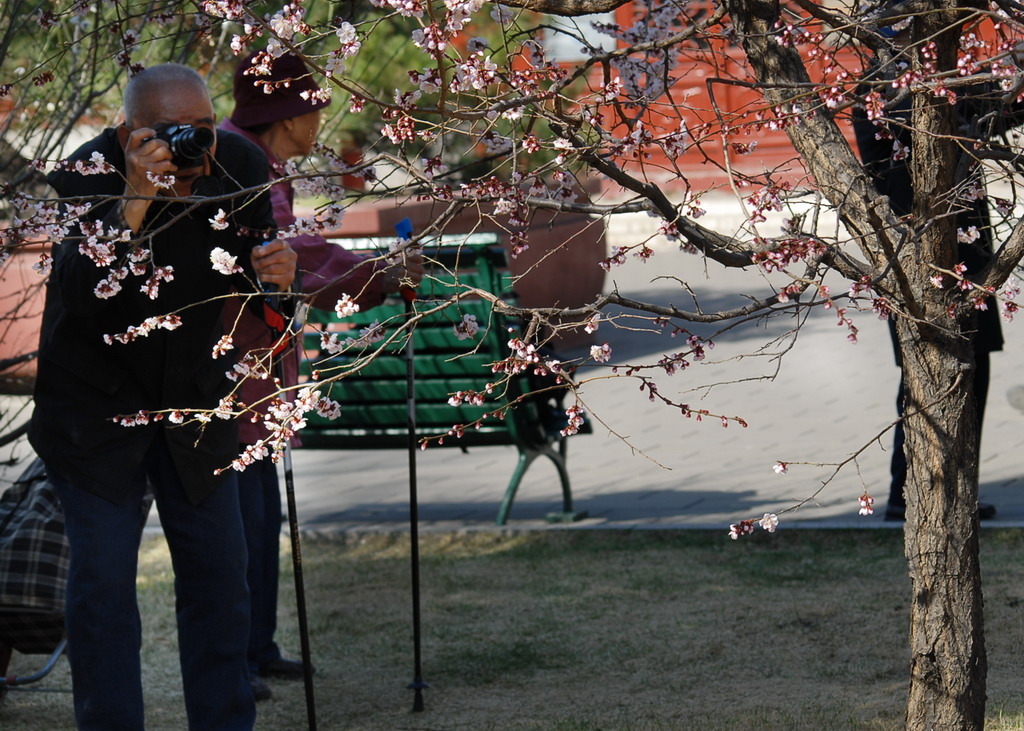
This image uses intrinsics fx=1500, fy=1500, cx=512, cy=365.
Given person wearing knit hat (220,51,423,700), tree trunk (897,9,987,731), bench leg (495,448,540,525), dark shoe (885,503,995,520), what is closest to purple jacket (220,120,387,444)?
person wearing knit hat (220,51,423,700)

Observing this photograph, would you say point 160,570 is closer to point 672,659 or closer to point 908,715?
point 672,659

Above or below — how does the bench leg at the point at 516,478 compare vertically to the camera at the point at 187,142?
below

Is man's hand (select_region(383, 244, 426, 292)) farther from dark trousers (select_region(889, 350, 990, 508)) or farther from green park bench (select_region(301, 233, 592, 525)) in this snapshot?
dark trousers (select_region(889, 350, 990, 508))

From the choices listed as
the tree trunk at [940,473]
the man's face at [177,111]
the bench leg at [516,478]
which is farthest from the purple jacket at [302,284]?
the bench leg at [516,478]

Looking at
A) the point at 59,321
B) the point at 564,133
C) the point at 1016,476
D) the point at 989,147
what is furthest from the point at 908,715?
the point at 1016,476

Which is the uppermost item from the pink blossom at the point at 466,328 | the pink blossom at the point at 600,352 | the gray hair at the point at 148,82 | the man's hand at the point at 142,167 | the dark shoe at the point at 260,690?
the gray hair at the point at 148,82

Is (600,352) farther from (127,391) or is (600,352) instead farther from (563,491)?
(563,491)

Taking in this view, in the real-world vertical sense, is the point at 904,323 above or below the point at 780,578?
above

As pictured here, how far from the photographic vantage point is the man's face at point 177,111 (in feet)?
11.6

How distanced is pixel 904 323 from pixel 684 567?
2.77 m

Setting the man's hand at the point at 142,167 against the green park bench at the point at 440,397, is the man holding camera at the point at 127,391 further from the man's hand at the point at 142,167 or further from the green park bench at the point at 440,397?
the green park bench at the point at 440,397

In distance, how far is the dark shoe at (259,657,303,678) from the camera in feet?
15.9

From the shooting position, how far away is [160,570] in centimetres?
635

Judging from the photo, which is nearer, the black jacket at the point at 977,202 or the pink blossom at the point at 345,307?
the pink blossom at the point at 345,307
